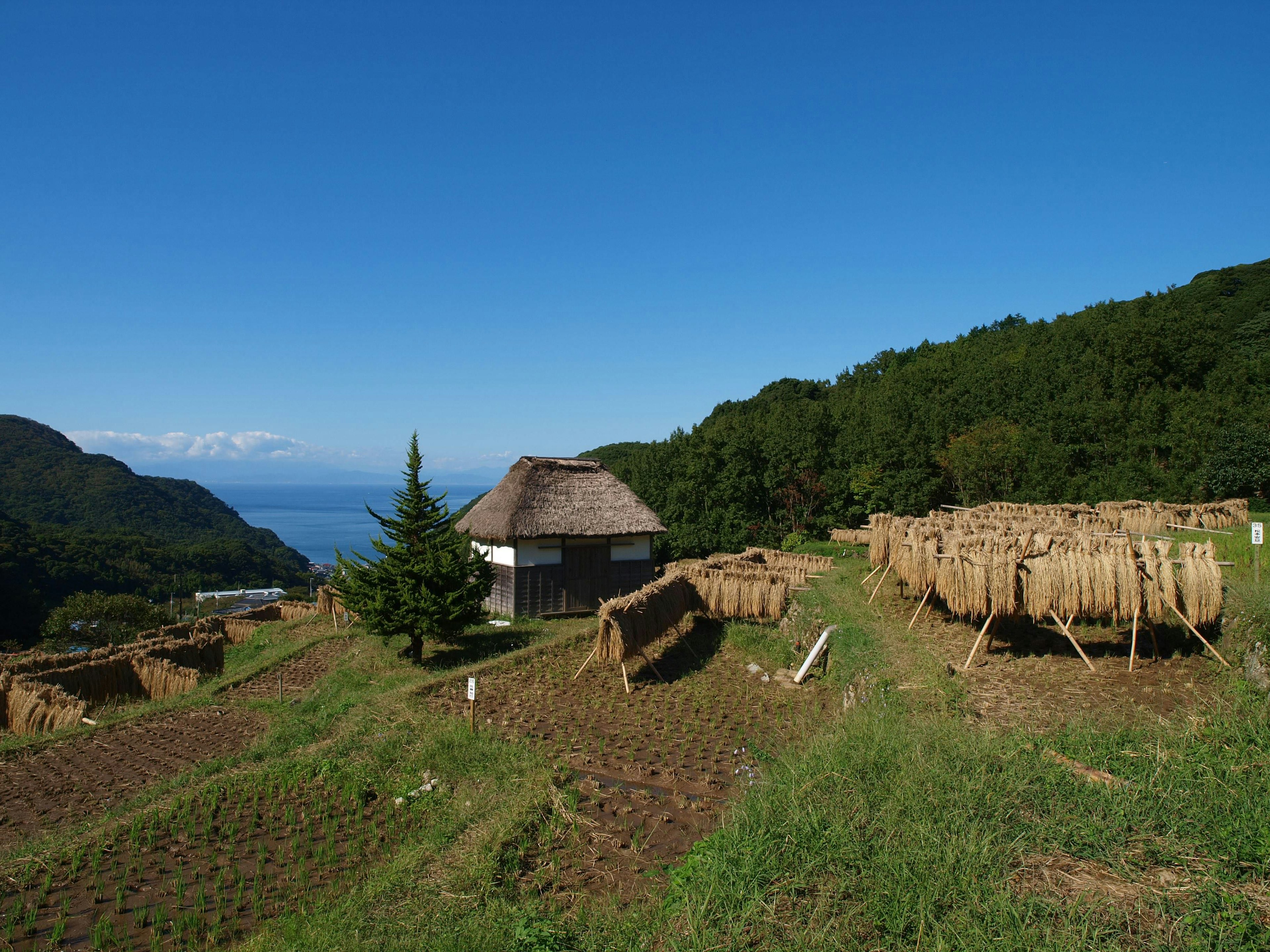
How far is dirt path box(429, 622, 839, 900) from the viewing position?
598 centimetres

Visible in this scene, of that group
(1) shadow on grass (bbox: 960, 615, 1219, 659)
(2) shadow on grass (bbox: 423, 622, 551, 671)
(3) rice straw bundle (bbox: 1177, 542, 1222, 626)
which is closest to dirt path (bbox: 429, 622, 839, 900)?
(2) shadow on grass (bbox: 423, 622, 551, 671)

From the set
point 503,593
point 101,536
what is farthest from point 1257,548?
point 101,536

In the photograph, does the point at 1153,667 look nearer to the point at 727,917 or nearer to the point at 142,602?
the point at 727,917

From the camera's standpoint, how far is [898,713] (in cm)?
736

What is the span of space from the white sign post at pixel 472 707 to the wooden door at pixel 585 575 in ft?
31.5

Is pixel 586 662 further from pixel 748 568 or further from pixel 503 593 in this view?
pixel 503 593

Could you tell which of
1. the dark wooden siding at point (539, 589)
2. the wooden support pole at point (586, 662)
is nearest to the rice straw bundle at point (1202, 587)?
the wooden support pole at point (586, 662)

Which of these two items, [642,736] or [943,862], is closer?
[943,862]

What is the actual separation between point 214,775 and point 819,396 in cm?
5970

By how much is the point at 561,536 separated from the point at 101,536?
58335mm

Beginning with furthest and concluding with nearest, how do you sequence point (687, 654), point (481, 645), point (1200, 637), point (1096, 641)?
point (481, 645)
point (687, 654)
point (1096, 641)
point (1200, 637)

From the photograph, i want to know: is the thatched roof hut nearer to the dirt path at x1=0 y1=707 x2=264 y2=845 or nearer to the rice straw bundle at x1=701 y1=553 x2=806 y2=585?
the rice straw bundle at x1=701 y1=553 x2=806 y2=585

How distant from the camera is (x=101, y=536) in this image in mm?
56562

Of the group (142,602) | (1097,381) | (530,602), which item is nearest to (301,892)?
(530,602)
